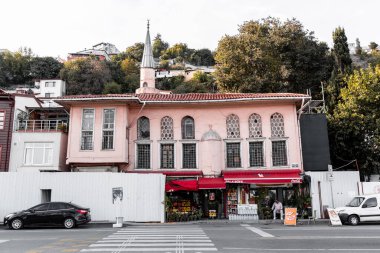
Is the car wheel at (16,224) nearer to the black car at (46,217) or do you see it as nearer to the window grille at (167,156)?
the black car at (46,217)

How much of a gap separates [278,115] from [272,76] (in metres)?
17.0

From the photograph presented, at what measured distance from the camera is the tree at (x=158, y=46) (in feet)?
471

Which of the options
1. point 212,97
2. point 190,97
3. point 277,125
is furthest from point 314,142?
point 190,97

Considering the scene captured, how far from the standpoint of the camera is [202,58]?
5433 inches

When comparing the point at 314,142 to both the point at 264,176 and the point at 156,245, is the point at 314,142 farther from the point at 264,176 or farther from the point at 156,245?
the point at 156,245

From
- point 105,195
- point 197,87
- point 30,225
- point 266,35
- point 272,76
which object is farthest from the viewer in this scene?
point 197,87

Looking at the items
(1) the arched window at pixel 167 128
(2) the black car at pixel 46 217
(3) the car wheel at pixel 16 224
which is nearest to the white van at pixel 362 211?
(1) the arched window at pixel 167 128

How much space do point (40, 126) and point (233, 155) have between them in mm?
16039

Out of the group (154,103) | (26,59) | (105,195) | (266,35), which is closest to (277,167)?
(154,103)

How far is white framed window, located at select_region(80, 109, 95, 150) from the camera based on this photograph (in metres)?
25.9

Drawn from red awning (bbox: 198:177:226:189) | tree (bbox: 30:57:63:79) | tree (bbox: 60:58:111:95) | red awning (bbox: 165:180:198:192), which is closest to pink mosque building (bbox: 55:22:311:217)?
red awning (bbox: 198:177:226:189)

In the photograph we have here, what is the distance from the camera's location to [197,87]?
271 feet

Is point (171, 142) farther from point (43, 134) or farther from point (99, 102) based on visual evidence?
point (43, 134)

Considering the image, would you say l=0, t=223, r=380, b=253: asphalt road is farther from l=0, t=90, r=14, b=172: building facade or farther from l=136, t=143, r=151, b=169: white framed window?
l=0, t=90, r=14, b=172: building facade
